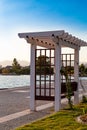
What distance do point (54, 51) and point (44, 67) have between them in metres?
0.73

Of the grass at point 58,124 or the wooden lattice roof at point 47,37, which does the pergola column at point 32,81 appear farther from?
the grass at point 58,124

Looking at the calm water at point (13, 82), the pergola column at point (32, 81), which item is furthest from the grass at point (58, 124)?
the calm water at point (13, 82)

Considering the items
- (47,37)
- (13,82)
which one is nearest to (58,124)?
(47,37)

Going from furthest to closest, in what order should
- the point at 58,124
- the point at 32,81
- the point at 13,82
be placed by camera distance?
the point at 13,82 → the point at 32,81 → the point at 58,124

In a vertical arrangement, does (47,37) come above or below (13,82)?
above

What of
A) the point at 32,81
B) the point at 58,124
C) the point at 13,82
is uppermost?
the point at 32,81

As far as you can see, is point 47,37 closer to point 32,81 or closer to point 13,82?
point 32,81

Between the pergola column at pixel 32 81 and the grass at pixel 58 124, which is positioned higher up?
the pergola column at pixel 32 81

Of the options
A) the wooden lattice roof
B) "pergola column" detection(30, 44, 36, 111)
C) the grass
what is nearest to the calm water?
the wooden lattice roof

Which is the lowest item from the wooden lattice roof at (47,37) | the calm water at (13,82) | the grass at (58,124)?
the grass at (58,124)

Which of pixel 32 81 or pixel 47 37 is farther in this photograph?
pixel 32 81

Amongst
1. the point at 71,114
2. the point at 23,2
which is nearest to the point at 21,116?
the point at 71,114

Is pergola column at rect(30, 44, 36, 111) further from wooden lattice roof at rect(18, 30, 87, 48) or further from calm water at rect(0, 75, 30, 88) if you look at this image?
calm water at rect(0, 75, 30, 88)

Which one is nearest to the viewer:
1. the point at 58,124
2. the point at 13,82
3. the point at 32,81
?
the point at 58,124
